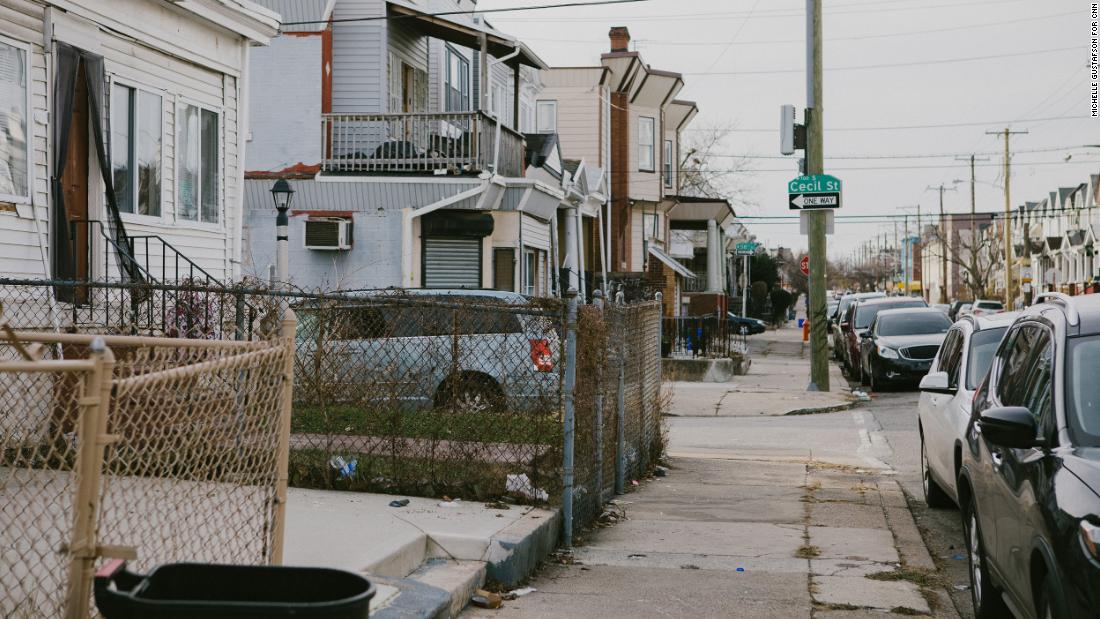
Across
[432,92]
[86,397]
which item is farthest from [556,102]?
[86,397]

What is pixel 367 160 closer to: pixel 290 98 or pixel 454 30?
pixel 290 98

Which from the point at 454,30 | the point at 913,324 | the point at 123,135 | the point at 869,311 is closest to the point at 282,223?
the point at 123,135

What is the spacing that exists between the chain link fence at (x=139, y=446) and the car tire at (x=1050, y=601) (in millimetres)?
2912

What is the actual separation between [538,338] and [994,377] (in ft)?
9.53

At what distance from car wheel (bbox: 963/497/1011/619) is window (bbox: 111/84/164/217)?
29.7 ft

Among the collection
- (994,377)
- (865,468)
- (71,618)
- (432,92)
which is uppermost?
(432,92)

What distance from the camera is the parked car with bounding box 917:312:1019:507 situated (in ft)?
27.9

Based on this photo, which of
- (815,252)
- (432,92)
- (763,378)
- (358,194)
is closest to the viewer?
(358,194)

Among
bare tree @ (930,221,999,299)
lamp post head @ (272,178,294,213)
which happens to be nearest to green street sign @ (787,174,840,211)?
lamp post head @ (272,178,294,213)

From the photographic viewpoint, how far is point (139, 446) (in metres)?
4.31

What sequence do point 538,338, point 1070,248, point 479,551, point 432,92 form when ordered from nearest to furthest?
point 479,551 < point 538,338 < point 432,92 < point 1070,248

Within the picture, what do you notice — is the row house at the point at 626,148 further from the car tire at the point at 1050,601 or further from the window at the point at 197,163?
the car tire at the point at 1050,601

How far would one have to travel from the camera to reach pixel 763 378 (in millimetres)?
26406

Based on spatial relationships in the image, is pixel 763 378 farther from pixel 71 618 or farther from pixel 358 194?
pixel 71 618
